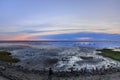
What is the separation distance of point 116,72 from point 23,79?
14.7 m

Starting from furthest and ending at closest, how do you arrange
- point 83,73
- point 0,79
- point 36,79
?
1. point 83,73
2. point 36,79
3. point 0,79

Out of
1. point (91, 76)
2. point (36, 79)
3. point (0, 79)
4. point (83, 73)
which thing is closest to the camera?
point (0, 79)

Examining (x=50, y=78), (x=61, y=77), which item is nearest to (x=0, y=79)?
(x=50, y=78)

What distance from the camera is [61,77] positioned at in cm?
2630

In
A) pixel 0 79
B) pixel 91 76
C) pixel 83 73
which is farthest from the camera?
pixel 83 73

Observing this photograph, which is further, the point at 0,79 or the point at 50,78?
the point at 50,78

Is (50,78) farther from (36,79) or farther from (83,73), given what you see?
(83,73)

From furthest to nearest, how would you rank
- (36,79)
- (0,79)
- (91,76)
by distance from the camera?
(91,76) < (36,79) < (0,79)

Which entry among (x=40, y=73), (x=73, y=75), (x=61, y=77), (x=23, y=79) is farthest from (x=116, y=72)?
(x=23, y=79)

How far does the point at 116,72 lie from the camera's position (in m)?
30.3

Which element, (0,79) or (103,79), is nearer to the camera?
(0,79)

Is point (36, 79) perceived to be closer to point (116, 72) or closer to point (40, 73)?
→ point (40, 73)

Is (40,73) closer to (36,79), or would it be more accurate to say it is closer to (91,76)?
(36,79)

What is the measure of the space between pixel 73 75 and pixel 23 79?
726 centimetres
